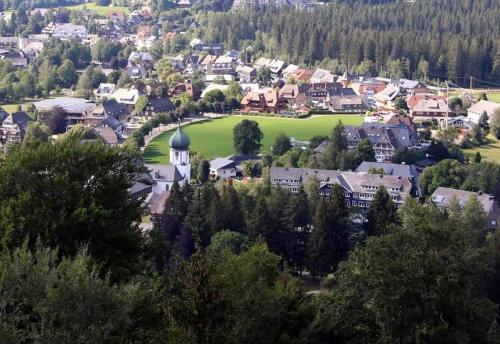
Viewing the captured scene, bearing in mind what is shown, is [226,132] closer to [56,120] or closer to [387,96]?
[56,120]

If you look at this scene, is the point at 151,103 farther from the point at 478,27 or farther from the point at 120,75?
the point at 478,27

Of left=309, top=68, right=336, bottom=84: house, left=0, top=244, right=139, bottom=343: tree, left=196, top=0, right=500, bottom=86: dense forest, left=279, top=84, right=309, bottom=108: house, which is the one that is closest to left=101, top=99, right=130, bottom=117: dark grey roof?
left=279, top=84, right=309, bottom=108: house

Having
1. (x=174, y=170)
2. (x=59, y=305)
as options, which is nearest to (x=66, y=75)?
(x=174, y=170)

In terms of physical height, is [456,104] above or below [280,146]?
below

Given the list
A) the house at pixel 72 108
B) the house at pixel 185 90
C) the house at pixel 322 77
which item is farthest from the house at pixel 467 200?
the house at pixel 322 77

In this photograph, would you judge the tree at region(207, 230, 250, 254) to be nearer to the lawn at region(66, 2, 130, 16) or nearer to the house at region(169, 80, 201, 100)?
the house at region(169, 80, 201, 100)

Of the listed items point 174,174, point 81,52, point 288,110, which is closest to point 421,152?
point 174,174
